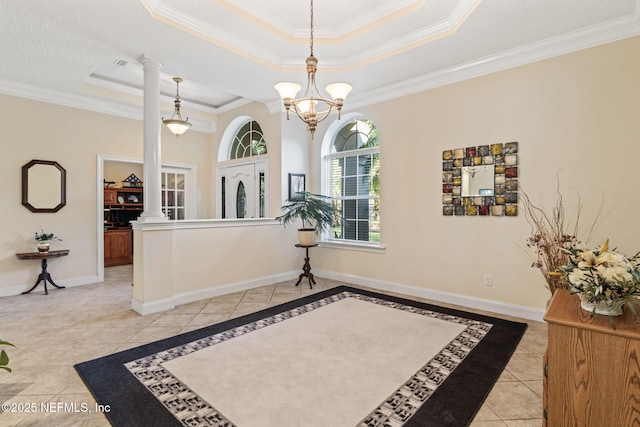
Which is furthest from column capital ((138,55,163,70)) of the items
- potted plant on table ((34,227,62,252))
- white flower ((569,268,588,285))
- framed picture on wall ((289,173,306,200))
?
white flower ((569,268,588,285))

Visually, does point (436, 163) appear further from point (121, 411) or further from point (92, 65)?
point (92, 65)

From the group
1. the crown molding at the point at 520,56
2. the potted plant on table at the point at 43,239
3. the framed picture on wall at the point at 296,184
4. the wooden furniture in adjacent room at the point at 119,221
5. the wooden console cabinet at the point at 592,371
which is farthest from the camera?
the wooden furniture in adjacent room at the point at 119,221

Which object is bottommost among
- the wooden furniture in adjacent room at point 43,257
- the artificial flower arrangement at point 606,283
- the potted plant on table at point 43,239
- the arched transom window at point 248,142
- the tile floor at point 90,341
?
the tile floor at point 90,341

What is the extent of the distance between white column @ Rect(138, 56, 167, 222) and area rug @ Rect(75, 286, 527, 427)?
161cm

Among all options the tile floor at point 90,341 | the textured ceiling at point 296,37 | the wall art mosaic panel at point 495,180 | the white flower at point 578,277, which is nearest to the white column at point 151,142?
the textured ceiling at point 296,37

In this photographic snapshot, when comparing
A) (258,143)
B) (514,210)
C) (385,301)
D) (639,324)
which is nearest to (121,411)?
(639,324)

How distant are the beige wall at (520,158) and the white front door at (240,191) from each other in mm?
2401

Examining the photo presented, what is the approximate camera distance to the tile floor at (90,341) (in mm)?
1933

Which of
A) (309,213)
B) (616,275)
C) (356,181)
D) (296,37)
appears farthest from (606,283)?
(356,181)

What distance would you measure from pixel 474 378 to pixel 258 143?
5205 millimetres

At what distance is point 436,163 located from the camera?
166 inches

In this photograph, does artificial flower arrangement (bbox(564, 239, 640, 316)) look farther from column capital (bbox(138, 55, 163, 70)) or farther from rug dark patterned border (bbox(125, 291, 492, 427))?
column capital (bbox(138, 55, 163, 70))

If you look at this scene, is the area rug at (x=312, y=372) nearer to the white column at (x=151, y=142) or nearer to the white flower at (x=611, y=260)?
the white flower at (x=611, y=260)

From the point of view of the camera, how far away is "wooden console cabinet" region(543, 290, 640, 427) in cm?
128
